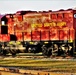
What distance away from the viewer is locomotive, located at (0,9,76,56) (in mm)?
23125

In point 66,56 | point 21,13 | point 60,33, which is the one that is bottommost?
point 66,56

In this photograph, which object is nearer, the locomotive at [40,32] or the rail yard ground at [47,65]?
the rail yard ground at [47,65]

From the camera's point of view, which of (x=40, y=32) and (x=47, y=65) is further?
(x=40, y=32)

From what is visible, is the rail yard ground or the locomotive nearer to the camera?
the rail yard ground

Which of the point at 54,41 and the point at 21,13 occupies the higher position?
the point at 21,13

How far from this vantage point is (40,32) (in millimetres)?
24234

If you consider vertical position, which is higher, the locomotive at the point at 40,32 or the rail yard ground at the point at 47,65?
the locomotive at the point at 40,32

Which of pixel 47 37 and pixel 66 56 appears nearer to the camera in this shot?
pixel 66 56

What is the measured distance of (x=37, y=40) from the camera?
2423 cm

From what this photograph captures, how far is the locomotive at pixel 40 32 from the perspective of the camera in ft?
75.9

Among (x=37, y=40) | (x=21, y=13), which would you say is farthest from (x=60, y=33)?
(x=21, y=13)

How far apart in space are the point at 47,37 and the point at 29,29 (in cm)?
179

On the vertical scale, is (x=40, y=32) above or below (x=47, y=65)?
above

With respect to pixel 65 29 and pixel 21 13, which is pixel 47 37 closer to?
pixel 65 29
